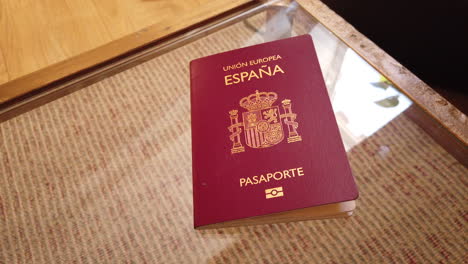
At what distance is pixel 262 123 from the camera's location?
0.62 metres

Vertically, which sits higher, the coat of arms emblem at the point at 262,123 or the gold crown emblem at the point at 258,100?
the gold crown emblem at the point at 258,100

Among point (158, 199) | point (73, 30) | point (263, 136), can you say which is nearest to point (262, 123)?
point (263, 136)

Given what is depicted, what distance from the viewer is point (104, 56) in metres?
0.77

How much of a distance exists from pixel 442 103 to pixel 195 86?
57 cm

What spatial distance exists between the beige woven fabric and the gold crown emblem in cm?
20

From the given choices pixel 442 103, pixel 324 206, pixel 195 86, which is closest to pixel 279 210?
pixel 324 206

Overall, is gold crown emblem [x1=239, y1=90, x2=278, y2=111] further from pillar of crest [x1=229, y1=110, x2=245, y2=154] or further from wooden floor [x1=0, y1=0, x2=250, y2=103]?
wooden floor [x1=0, y1=0, x2=250, y2=103]

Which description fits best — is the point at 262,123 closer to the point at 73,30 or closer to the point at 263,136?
the point at 263,136

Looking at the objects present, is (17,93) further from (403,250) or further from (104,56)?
(403,250)

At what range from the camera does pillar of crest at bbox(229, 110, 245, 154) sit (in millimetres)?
603

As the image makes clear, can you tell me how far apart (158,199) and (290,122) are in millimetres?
360

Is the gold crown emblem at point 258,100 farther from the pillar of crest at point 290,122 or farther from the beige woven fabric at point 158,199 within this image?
the beige woven fabric at point 158,199

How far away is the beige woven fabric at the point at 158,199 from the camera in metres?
0.63

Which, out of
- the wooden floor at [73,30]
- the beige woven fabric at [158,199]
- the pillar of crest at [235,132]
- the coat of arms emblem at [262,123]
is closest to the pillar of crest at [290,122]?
the coat of arms emblem at [262,123]
